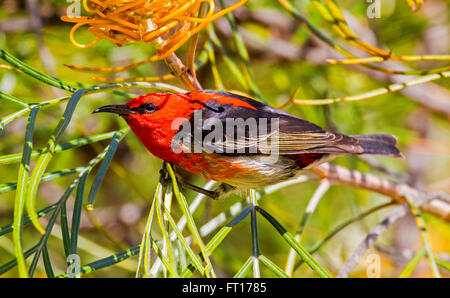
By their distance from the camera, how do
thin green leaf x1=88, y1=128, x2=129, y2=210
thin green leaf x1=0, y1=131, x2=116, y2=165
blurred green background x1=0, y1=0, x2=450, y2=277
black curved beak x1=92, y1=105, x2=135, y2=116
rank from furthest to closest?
1. blurred green background x1=0, y1=0, x2=450, y2=277
2. black curved beak x1=92, y1=105, x2=135, y2=116
3. thin green leaf x1=0, y1=131, x2=116, y2=165
4. thin green leaf x1=88, y1=128, x2=129, y2=210

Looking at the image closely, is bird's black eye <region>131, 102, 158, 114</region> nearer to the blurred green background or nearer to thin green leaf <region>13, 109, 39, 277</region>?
thin green leaf <region>13, 109, 39, 277</region>

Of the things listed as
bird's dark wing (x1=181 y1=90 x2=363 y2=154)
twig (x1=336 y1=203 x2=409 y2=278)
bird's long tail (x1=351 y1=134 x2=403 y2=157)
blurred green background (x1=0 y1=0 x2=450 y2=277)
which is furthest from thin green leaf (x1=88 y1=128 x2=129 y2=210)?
blurred green background (x1=0 y1=0 x2=450 y2=277)

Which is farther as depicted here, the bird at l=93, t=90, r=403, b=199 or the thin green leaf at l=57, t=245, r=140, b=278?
the bird at l=93, t=90, r=403, b=199

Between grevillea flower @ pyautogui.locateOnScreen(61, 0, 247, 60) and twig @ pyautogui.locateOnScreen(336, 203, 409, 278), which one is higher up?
grevillea flower @ pyautogui.locateOnScreen(61, 0, 247, 60)

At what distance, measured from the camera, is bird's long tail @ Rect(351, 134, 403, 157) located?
68.6 inches

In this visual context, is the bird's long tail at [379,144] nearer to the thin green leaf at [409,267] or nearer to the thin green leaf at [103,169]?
the thin green leaf at [409,267]

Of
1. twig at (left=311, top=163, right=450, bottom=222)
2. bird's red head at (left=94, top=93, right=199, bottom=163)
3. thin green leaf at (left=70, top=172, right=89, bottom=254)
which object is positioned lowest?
thin green leaf at (left=70, top=172, right=89, bottom=254)

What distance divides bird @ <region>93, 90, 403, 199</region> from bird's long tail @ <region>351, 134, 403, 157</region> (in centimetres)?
13

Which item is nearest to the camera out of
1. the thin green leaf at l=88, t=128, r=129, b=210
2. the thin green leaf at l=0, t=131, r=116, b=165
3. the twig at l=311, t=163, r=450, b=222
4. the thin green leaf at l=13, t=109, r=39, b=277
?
the thin green leaf at l=13, t=109, r=39, b=277

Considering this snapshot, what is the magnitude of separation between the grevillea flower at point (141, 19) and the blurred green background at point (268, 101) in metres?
1.11

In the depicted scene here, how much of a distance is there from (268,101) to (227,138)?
91cm

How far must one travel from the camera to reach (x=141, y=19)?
103 centimetres

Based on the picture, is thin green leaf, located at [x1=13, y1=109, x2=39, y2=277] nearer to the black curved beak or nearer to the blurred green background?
the black curved beak
